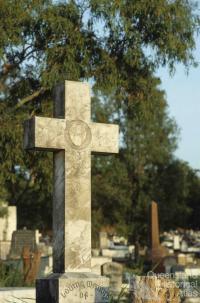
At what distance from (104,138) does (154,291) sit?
2.59 m

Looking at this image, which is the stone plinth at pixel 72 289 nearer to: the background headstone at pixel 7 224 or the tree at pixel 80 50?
the tree at pixel 80 50

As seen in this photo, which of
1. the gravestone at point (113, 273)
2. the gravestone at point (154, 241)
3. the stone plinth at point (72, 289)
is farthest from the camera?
the gravestone at point (154, 241)

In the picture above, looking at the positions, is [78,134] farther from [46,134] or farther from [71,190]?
[71,190]

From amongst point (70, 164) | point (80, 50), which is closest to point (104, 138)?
point (70, 164)

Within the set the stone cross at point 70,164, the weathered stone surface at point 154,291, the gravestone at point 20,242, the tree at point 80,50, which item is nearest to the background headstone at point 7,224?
the gravestone at point 20,242

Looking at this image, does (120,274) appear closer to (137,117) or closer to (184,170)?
(137,117)

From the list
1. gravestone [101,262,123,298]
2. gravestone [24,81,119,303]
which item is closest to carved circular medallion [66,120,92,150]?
gravestone [24,81,119,303]

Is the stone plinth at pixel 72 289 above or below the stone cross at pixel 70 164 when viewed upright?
below

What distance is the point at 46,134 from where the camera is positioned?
881cm

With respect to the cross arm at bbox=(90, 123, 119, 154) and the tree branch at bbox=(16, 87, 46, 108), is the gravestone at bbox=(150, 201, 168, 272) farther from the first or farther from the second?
the cross arm at bbox=(90, 123, 119, 154)

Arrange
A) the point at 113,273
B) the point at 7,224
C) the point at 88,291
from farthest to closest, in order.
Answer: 1. the point at 7,224
2. the point at 113,273
3. the point at 88,291

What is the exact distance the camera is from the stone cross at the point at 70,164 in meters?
8.66

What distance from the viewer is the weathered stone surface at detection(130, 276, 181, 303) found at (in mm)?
7316

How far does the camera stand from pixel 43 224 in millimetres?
49344
